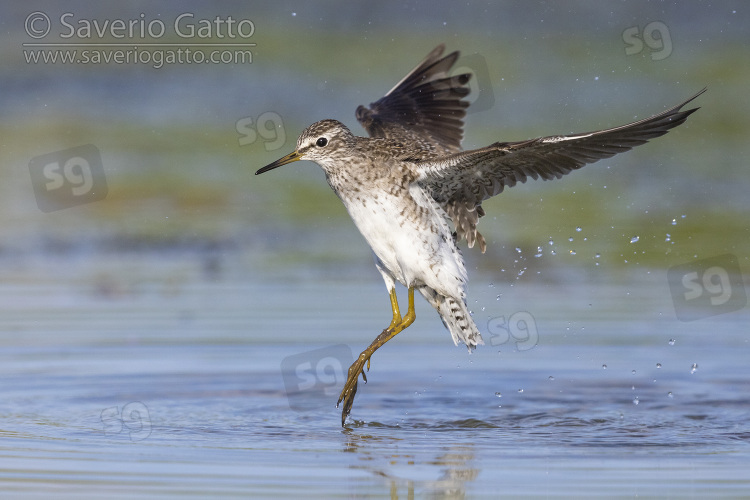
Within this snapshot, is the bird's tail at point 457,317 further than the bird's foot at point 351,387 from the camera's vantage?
Yes

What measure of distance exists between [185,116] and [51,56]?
3.24 meters

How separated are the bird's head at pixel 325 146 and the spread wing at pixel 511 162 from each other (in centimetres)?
57

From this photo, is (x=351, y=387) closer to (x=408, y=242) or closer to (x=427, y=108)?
(x=408, y=242)

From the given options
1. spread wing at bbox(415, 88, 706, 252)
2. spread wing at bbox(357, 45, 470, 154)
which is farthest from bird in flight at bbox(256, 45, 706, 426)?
spread wing at bbox(357, 45, 470, 154)

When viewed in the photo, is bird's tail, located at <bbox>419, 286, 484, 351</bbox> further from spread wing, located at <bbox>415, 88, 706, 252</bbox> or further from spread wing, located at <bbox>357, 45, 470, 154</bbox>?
spread wing, located at <bbox>357, 45, 470, 154</bbox>

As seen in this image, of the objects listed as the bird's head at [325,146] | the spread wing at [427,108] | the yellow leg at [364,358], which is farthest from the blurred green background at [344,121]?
the bird's head at [325,146]

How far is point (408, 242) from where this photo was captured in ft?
26.3

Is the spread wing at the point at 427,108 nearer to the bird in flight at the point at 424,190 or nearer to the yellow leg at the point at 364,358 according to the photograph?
the bird in flight at the point at 424,190

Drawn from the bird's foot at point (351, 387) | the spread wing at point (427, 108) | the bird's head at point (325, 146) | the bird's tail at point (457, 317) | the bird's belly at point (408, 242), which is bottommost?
the bird's foot at point (351, 387)

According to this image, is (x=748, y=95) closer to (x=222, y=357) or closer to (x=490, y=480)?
(x=222, y=357)

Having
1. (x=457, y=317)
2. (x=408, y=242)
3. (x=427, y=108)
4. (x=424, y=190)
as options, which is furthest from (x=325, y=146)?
(x=427, y=108)

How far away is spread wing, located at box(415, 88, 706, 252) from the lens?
7258 mm

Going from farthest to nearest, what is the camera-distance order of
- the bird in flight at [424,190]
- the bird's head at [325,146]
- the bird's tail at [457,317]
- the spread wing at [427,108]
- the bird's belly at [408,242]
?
the spread wing at [427,108]
the bird's tail at [457,317]
the bird's head at [325,146]
the bird's belly at [408,242]
the bird in flight at [424,190]

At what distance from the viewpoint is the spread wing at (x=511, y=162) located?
7.26m
